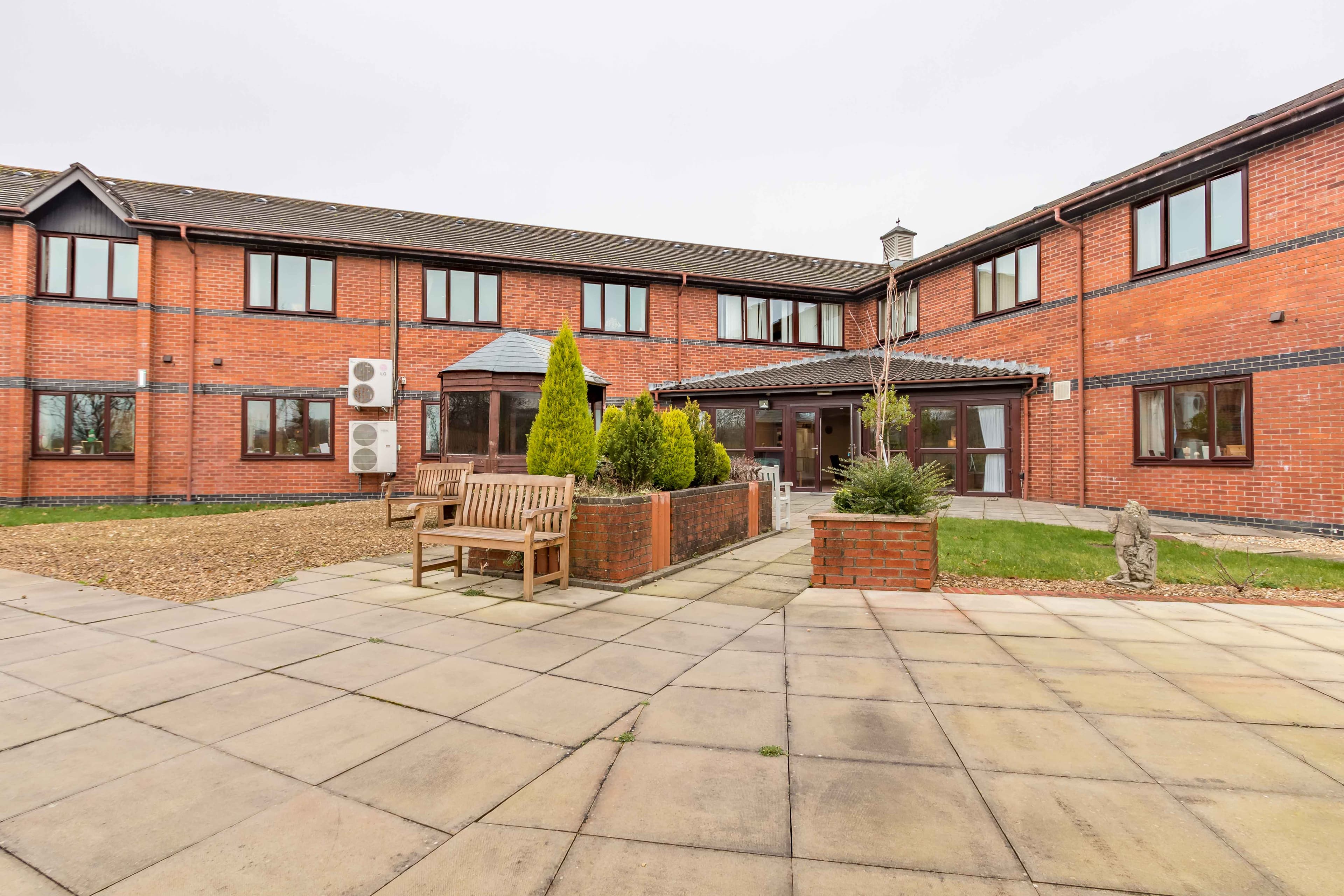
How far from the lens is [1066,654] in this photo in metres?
3.50

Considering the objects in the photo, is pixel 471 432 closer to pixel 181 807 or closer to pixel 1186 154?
pixel 181 807

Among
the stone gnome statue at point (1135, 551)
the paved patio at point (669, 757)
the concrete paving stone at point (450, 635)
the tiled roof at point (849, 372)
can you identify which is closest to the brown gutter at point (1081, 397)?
the tiled roof at point (849, 372)

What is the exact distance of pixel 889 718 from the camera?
2.61m

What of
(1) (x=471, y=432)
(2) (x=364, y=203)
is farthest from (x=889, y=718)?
(2) (x=364, y=203)

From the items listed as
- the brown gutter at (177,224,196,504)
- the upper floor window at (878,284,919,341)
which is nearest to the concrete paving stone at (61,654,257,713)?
the brown gutter at (177,224,196,504)

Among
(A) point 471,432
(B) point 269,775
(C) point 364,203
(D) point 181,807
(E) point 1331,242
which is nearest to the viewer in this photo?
(D) point 181,807

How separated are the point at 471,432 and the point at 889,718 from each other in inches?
419

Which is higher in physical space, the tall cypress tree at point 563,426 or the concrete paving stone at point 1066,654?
the tall cypress tree at point 563,426

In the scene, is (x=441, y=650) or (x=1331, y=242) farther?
(x=1331, y=242)

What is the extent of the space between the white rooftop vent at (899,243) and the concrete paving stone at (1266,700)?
1755cm

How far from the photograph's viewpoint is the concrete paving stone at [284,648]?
11.0 ft

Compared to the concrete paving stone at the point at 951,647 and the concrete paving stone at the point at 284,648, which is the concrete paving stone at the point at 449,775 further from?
the concrete paving stone at the point at 951,647

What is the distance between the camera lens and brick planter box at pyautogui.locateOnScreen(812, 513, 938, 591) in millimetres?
5074

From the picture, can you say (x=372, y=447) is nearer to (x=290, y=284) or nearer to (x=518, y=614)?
(x=290, y=284)
